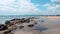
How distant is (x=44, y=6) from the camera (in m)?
8.47

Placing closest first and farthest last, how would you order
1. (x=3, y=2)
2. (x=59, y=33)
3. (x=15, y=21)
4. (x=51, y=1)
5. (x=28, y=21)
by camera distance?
(x=59, y=33), (x=3, y=2), (x=51, y=1), (x=15, y=21), (x=28, y=21)

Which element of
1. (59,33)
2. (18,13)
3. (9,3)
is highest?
(9,3)

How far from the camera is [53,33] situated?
681 centimetres

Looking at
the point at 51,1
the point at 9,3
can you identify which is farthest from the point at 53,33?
the point at 9,3

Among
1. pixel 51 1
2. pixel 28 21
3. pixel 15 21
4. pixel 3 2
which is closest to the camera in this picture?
pixel 3 2

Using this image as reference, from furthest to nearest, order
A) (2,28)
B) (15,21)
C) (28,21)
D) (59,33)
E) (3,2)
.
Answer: (28,21) → (15,21) → (3,2) → (2,28) → (59,33)

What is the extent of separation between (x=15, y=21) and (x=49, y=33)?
4.47 meters

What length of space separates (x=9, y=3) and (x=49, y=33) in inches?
137

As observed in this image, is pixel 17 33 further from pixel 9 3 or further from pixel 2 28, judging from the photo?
pixel 9 3

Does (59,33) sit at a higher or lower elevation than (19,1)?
lower

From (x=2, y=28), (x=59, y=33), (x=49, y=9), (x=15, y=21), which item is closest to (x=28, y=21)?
(x=15, y=21)

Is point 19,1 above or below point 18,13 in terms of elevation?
above

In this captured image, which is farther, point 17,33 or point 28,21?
point 28,21

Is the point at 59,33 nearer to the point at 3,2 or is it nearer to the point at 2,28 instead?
the point at 2,28
